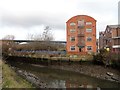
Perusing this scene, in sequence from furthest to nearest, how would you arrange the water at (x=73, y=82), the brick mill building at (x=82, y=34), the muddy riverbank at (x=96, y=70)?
the brick mill building at (x=82, y=34) < the muddy riverbank at (x=96, y=70) < the water at (x=73, y=82)

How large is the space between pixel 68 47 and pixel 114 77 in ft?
84.3

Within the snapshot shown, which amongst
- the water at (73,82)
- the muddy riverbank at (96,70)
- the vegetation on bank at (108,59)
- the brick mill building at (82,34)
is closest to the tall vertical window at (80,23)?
the brick mill building at (82,34)

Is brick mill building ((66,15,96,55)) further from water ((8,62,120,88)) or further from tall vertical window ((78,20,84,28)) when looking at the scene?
water ((8,62,120,88))

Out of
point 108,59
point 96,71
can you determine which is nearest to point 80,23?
point 108,59

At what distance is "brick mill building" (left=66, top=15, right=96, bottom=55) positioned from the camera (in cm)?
5484

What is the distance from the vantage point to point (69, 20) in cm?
5581

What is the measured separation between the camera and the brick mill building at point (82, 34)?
180 ft

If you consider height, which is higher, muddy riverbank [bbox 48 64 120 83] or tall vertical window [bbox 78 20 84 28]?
tall vertical window [bbox 78 20 84 28]

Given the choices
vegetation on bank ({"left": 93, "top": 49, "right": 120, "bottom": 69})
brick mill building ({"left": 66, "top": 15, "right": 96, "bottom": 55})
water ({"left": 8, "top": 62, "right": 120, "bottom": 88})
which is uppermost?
brick mill building ({"left": 66, "top": 15, "right": 96, "bottom": 55})

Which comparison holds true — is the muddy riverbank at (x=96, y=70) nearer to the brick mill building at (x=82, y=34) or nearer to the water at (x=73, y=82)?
the water at (x=73, y=82)

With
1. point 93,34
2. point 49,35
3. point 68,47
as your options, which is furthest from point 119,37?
point 49,35

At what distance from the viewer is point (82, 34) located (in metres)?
54.9

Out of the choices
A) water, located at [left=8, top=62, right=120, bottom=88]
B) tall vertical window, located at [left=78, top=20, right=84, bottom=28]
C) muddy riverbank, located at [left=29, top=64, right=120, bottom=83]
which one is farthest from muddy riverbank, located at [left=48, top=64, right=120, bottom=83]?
tall vertical window, located at [left=78, top=20, right=84, bottom=28]

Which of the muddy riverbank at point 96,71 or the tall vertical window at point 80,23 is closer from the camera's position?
the muddy riverbank at point 96,71
